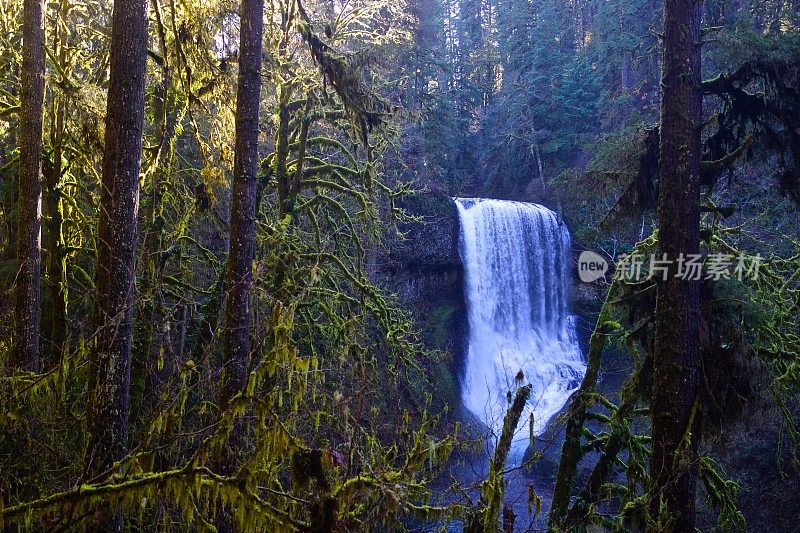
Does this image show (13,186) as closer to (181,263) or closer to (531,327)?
(181,263)

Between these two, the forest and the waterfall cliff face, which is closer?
the forest

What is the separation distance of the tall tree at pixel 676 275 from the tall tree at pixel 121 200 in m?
4.54

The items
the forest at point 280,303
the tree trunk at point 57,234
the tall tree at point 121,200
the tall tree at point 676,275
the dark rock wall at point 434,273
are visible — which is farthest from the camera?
the dark rock wall at point 434,273

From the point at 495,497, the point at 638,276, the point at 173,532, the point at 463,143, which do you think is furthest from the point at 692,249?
the point at 463,143

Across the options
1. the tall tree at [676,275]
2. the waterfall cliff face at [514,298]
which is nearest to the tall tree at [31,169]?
the tall tree at [676,275]

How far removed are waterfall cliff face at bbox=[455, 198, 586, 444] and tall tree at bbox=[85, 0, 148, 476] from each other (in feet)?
61.2

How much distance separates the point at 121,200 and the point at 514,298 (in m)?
20.8

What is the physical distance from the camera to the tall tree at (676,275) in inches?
220

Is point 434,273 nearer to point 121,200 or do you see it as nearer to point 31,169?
point 31,169

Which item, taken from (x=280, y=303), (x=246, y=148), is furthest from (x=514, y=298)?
(x=280, y=303)

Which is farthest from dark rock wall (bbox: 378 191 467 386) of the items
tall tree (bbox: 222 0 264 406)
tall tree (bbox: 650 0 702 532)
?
tall tree (bbox: 650 0 702 532)

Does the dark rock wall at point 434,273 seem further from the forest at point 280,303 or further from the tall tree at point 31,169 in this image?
the tall tree at point 31,169

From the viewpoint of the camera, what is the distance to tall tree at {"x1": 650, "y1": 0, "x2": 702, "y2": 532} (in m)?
5.59

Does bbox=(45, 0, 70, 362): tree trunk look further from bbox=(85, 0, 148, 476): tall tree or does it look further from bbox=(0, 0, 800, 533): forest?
bbox=(85, 0, 148, 476): tall tree
